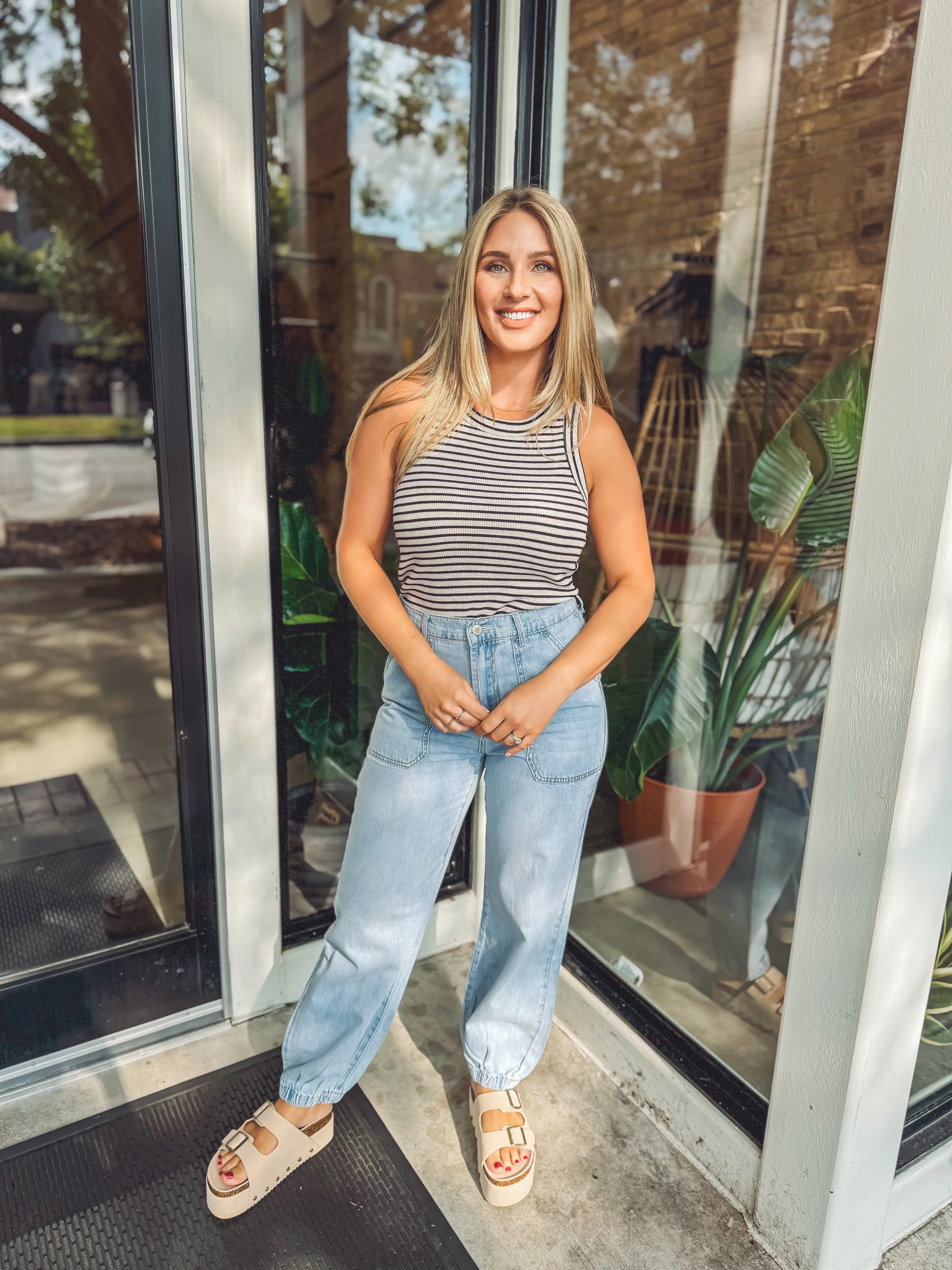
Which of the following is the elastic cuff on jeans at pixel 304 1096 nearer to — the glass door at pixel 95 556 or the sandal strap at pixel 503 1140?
the sandal strap at pixel 503 1140

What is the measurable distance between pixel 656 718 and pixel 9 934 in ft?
5.40

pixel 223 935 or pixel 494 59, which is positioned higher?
pixel 494 59

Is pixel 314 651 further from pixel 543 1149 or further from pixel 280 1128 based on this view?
pixel 543 1149

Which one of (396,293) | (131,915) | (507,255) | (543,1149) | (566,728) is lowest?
(543,1149)

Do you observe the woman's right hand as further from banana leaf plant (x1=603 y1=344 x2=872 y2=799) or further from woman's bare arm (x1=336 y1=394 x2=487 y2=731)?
banana leaf plant (x1=603 y1=344 x2=872 y2=799)

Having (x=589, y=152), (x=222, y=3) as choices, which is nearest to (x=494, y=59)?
(x=222, y=3)

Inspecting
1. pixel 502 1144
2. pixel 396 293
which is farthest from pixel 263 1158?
pixel 396 293

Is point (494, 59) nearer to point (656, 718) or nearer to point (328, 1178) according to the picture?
point (656, 718)

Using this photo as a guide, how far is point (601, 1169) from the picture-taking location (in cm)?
165

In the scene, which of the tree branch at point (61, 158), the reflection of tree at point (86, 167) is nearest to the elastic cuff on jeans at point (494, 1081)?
the reflection of tree at point (86, 167)

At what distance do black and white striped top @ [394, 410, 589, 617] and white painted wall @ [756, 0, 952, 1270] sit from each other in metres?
0.43

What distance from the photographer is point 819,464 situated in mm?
1613

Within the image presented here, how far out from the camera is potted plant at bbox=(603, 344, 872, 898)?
195 centimetres

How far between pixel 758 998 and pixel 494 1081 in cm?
54
